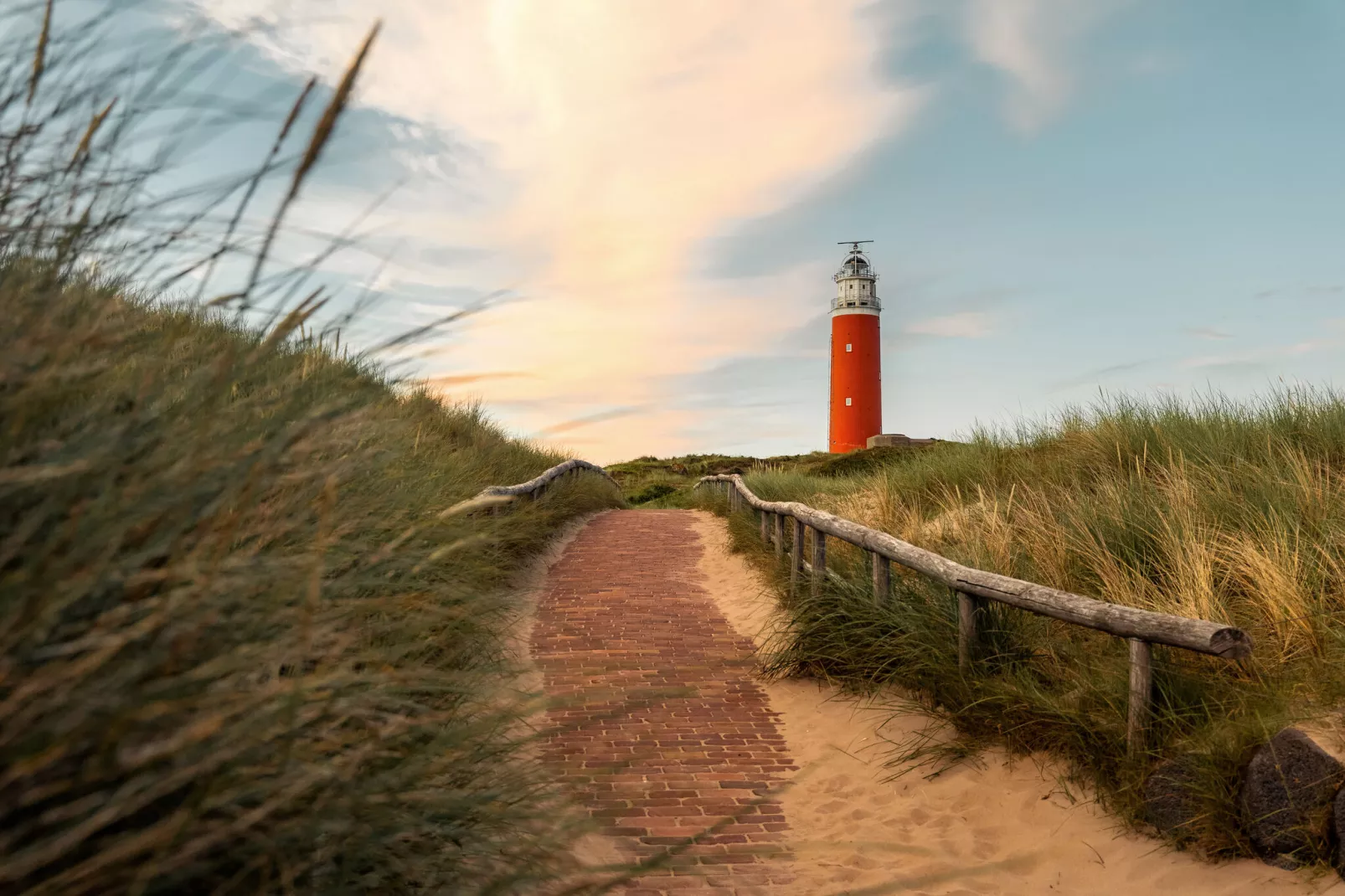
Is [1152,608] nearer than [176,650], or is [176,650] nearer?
[176,650]

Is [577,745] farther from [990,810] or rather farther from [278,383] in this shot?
[278,383]

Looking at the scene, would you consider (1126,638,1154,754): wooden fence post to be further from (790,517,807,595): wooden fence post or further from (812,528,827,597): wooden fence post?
(790,517,807,595): wooden fence post

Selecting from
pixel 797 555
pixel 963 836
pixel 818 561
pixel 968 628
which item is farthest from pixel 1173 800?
Answer: pixel 797 555

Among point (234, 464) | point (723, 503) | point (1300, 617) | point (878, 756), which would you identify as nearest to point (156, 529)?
point (234, 464)

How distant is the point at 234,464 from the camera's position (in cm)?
205

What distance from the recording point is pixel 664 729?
6359 mm

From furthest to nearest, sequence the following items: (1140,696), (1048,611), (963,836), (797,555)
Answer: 1. (797,555)
2. (1048,611)
3. (963,836)
4. (1140,696)

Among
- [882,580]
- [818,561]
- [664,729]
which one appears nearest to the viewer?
[664,729]

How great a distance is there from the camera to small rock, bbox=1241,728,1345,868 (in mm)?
3754

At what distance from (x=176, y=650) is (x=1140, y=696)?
14.3 feet

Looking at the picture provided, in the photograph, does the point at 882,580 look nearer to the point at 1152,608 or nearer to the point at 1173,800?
the point at 1152,608

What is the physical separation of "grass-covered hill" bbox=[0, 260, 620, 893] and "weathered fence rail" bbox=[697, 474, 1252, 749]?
3.17 meters

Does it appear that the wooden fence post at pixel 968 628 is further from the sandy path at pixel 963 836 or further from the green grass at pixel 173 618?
the green grass at pixel 173 618

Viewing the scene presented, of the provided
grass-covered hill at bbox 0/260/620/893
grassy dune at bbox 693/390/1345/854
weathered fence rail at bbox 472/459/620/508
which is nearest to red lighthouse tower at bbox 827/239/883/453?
weathered fence rail at bbox 472/459/620/508
